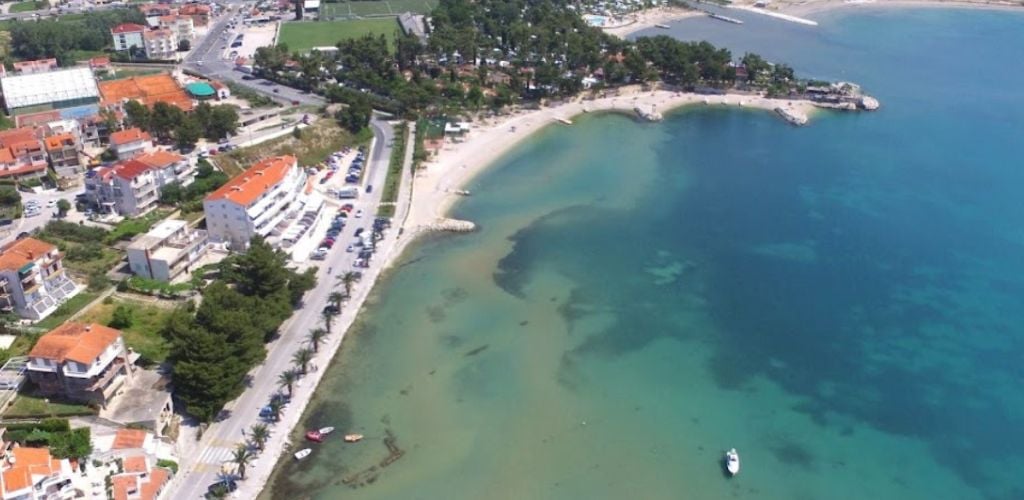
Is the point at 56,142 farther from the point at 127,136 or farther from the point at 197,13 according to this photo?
the point at 197,13

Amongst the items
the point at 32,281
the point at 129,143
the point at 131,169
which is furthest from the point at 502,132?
the point at 32,281

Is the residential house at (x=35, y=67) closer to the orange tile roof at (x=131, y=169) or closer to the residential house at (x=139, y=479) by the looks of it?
the orange tile roof at (x=131, y=169)

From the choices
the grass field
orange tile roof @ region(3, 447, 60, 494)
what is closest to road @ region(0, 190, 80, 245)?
orange tile roof @ region(3, 447, 60, 494)

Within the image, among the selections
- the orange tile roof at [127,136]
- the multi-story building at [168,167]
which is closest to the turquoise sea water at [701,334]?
the multi-story building at [168,167]

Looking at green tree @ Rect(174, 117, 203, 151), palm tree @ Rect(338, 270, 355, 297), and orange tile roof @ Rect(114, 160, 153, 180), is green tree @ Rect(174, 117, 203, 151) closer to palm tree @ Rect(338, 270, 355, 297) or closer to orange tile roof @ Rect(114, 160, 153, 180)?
orange tile roof @ Rect(114, 160, 153, 180)

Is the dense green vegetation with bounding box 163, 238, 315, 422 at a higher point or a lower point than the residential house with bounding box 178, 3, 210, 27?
lower

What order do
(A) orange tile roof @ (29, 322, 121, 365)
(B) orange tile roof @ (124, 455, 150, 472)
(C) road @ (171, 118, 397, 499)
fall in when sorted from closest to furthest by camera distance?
(B) orange tile roof @ (124, 455, 150, 472) → (C) road @ (171, 118, 397, 499) → (A) orange tile roof @ (29, 322, 121, 365)

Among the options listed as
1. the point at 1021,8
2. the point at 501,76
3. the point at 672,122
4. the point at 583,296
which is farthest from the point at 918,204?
the point at 1021,8
